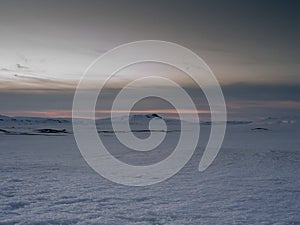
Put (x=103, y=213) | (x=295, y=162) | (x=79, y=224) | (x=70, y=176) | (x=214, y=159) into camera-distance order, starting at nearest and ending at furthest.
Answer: (x=79, y=224)
(x=103, y=213)
(x=70, y=176)
(x=295, y=162)
(x=214, y=159)

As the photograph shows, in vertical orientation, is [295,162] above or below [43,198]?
below

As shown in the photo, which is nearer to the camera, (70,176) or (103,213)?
(103,213)

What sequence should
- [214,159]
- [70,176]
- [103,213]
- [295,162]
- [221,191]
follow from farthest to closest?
1. [214,159]
2. [295,162]
3. [70,176]
4. [221,191]
5. [103,213]

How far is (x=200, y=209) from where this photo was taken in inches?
240

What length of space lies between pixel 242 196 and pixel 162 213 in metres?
2.16

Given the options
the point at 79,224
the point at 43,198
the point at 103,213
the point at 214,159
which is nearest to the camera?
the point at 79,224

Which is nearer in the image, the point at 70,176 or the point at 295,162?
the point at 70,176

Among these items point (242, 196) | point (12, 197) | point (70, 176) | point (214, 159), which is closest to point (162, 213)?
point (242, 196)

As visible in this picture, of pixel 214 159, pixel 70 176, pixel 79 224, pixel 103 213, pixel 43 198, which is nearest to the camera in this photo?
pixel 79 224

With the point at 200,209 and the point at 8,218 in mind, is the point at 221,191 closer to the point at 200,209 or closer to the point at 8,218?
the point at 200,209

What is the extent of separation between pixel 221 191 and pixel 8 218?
437 cm

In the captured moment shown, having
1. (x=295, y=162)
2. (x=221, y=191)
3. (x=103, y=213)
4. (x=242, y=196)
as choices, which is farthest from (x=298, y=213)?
(x=295, y=162)

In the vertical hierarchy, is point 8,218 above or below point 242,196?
above

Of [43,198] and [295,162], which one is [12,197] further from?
[295,162]
